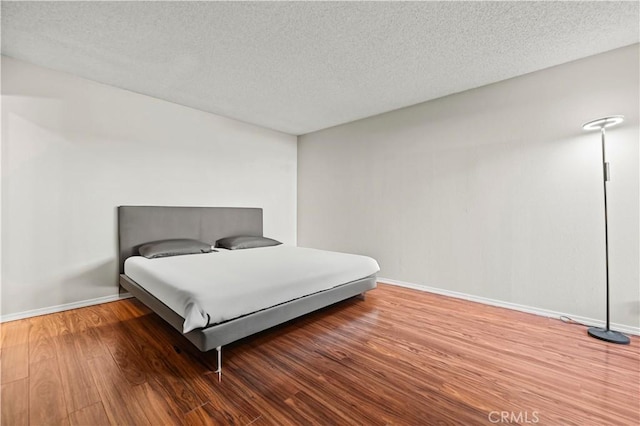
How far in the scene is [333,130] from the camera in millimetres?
4922

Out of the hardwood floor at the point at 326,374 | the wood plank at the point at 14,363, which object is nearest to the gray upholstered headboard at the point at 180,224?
the hardwood floor at the point at 326,374

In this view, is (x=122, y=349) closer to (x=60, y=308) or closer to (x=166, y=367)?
(x=166, y=367)

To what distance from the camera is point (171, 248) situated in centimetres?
321

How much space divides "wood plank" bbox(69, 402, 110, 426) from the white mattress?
0.53m

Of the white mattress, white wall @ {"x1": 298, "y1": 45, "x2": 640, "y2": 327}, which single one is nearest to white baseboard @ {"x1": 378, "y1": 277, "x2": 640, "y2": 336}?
white wall @ {"x1": 298, "y1": 45, "x2": 640, "y2": 327}

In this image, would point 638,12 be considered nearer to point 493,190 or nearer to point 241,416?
point 493,190

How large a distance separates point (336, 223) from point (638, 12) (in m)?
3.91

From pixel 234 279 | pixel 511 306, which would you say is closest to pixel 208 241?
pixel 234 279

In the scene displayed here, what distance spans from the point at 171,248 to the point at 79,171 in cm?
131

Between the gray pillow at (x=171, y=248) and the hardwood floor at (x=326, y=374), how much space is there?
0.73m

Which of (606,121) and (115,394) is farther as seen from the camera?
(606,121)

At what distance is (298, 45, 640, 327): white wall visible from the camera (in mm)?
2506

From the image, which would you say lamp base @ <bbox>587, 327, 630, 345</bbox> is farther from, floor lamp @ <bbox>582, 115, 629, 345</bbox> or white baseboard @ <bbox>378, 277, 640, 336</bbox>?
white baseboard @ <bbox>378, 277, 640, 336</bbox>

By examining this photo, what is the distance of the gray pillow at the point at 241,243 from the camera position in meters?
3.85
